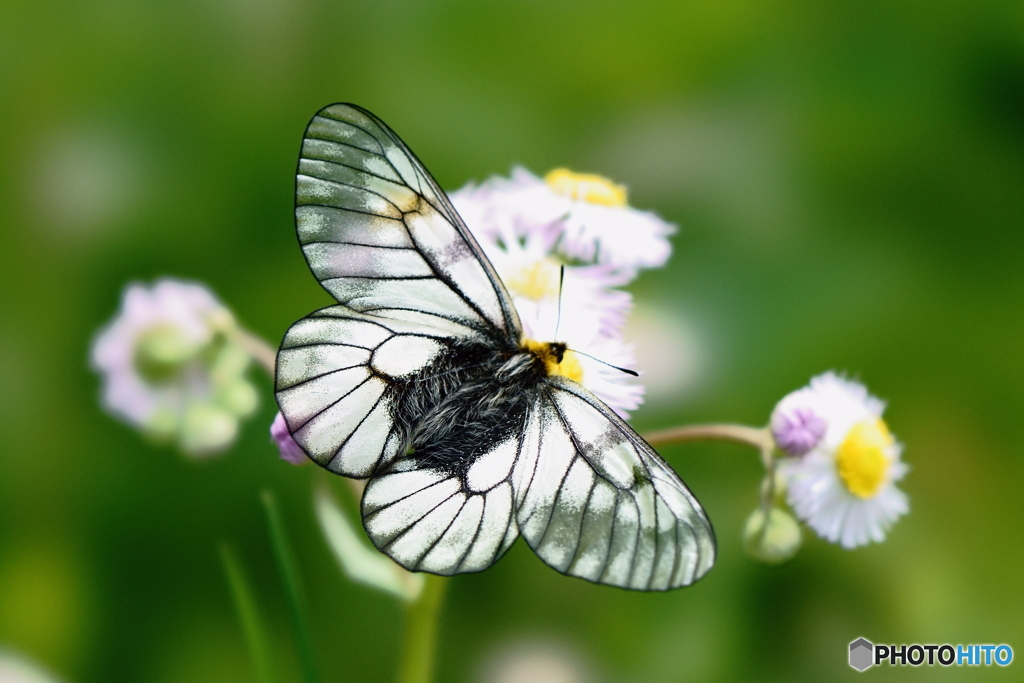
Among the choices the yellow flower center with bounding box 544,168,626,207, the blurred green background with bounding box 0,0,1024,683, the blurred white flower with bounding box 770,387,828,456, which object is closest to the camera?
the blurred white flower with bounding box 770,387,828,456

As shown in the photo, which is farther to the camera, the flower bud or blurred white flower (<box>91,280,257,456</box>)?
blurred white flower (<box>91,280,257,456</box>)

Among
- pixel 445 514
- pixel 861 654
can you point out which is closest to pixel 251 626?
pixel 445 514

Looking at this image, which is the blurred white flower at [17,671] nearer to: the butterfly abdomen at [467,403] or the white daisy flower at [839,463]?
the butterfly abdomen at [467,403]

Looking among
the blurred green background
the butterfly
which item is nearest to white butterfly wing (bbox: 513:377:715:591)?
the butterfly

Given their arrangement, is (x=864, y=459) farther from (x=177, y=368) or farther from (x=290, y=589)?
(x=177, y=368)

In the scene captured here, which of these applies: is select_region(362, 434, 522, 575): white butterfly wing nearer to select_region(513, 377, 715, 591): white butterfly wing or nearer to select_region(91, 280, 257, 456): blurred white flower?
select_region(513, 377, 715, 591): white butterfly wing

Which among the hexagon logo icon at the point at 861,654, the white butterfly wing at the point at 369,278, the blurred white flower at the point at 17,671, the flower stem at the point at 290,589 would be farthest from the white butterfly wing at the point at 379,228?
the hexagon logo icon at the point at 861,654
